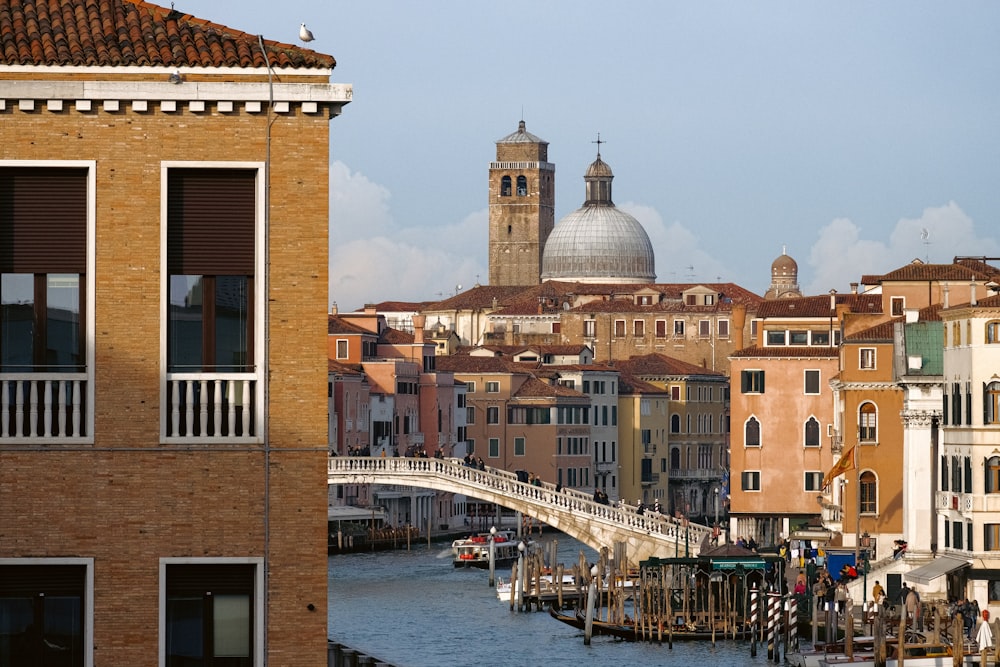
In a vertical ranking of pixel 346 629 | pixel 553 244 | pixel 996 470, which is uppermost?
pixel 553 244

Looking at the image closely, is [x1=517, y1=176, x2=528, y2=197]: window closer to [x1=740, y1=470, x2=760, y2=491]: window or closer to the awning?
[x1=740, y1=470, x2=760, y2=491]: window

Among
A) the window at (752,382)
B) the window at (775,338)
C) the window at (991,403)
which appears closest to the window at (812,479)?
the window at (752,382)

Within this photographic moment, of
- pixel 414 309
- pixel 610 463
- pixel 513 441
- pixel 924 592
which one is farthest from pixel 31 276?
pixel 414 309

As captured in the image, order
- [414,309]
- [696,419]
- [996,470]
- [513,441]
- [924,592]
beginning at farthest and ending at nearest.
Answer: [414,309]
[696,419]
[513,441]
[924,592]
[996,470]

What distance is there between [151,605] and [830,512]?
95.4 ft

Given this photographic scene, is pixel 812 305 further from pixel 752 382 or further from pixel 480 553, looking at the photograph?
pixel 480 553

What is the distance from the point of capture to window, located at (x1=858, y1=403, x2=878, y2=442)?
35906 mm

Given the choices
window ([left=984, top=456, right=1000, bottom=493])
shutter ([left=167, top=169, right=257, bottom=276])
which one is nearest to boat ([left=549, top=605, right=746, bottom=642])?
window ([left=984, top=456, right=1000, bottom=493])

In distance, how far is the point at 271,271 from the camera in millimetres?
9430

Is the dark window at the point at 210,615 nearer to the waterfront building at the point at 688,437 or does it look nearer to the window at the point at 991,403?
the window at the point at 991,403

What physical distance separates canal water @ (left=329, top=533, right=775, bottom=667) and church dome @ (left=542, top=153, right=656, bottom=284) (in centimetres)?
5597

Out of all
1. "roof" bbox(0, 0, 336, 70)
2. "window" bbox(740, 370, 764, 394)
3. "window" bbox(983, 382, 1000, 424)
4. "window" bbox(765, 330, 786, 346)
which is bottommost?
"window" bbox(983, 382, 1000, 424)

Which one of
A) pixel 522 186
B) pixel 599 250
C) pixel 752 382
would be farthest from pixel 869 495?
pixel 522 186

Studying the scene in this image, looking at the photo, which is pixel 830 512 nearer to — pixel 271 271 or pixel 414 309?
pixel 271 271
